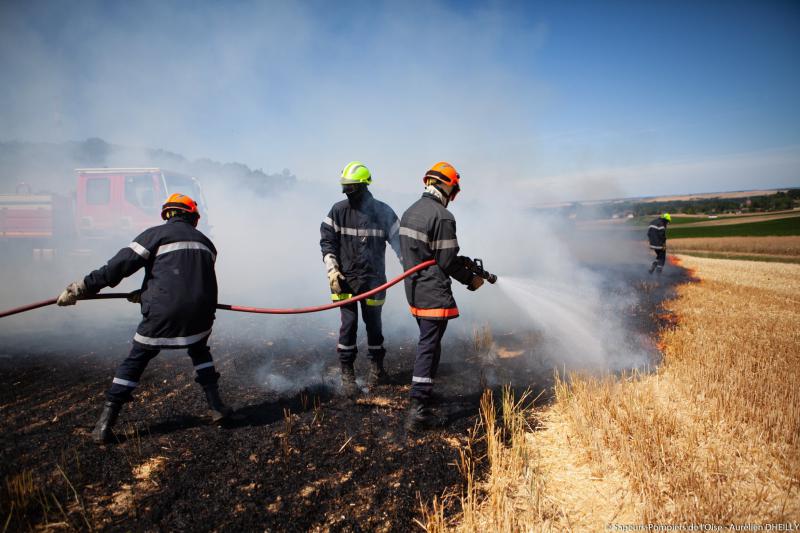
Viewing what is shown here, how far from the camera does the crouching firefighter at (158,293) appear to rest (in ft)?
10.1

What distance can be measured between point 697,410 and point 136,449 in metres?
4.78

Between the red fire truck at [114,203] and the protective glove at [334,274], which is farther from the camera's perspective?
the red fire truck at [114,203]

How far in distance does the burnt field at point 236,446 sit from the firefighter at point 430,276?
387 millimetres

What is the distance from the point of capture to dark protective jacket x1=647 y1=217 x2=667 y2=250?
11719 mm

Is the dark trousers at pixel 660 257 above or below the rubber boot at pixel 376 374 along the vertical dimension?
above

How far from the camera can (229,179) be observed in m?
17.1

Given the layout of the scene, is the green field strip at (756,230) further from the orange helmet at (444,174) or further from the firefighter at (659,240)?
the orange helmet at (444,174)

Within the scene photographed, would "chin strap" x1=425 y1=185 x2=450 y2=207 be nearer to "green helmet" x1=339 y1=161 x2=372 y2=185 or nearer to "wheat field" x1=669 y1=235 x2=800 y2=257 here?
"green helmet" x1=339 y1=161 x2=372 y2=185

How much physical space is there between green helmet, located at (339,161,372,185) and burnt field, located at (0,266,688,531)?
2.24 m

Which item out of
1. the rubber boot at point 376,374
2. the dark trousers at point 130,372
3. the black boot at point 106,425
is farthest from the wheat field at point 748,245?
the black boot at point 106,425

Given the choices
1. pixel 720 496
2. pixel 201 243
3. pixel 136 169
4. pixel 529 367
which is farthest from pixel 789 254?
pixel 136 169

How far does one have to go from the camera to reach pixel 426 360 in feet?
11.1

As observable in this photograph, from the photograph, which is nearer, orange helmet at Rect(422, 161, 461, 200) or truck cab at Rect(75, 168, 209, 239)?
orange helmet at Rect(422, 161, 461, 200)

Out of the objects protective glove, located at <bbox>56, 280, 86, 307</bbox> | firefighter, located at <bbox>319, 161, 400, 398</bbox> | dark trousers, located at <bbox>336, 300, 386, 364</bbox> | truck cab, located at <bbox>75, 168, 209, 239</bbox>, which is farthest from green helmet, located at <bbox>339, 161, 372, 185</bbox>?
truck cab, located at <bbox>75, 168, 209, 239</bbox>
